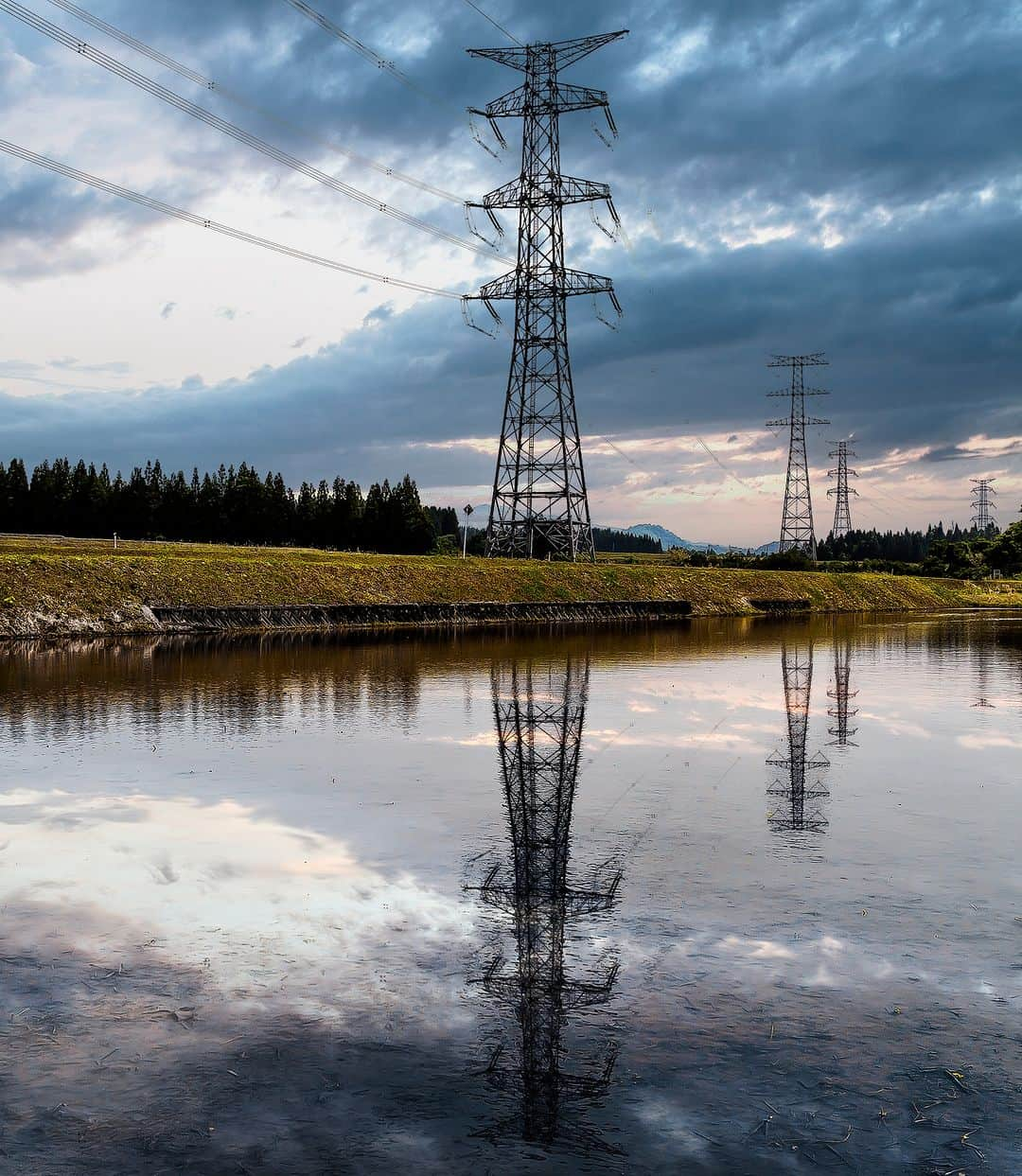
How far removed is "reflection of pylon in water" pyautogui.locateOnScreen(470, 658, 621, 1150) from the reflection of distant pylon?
195 inches

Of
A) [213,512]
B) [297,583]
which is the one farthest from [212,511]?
[297,583]

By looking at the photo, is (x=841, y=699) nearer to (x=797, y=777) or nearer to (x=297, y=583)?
(x=797, y=777)

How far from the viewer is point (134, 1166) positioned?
575 centimetres

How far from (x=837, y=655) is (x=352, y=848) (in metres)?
33.1

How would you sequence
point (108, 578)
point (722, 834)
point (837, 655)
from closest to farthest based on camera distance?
1. point (722, 834)
2. point (837, 655)
3. point (108, 578)

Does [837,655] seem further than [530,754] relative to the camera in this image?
Yes

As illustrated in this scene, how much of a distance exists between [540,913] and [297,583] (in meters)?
52.5

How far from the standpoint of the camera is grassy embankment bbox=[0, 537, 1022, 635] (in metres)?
49.7

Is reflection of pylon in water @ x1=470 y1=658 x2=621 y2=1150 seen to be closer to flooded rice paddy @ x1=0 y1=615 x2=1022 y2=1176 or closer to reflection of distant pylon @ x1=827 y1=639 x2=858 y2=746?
flooded rice paddy @ x1=0 y1=615 x2=1022 y2=1176

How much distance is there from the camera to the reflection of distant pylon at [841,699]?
21.1m

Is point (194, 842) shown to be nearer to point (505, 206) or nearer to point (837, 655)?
point (837, 655)

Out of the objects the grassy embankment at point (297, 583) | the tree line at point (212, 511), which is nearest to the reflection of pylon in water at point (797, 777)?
the grassy embankment at point (297, 583)

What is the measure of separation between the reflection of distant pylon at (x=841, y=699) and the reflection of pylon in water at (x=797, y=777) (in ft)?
1.93

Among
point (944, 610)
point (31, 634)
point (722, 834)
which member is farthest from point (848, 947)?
point (944, 610)
